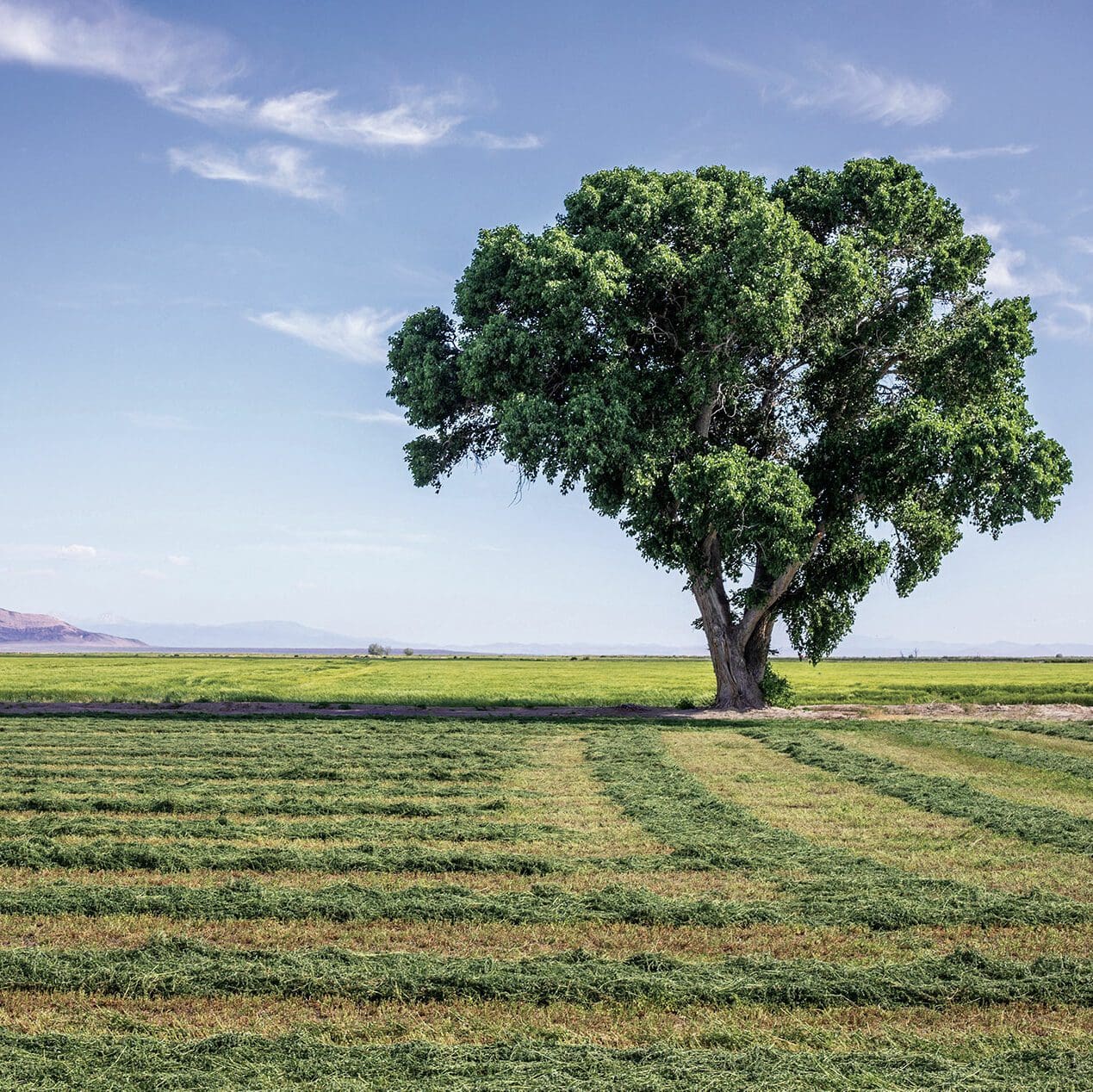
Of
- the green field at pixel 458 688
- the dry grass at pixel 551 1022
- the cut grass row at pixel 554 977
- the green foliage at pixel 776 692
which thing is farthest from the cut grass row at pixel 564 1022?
the green field at pixel 458 688

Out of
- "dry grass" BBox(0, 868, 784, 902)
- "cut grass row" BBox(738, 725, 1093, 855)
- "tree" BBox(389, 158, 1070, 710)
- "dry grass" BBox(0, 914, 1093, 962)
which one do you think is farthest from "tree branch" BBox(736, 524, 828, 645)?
"dry grass" BBox(0, 914, 1093, 962)

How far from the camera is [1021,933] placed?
7766 mm

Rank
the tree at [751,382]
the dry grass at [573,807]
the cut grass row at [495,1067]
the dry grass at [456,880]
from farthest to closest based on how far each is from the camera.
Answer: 1. the tree at [751,382]
2. the dry grass at [573,807]
3. the dry grass at [456,880]
4. the cut grass row at [495,1067]

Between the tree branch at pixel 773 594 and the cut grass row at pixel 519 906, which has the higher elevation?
the tree branch at pixel 773 594

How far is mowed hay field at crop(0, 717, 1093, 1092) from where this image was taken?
215 inches

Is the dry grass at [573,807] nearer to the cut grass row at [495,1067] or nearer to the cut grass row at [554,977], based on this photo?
the cut grass row at [554,977]

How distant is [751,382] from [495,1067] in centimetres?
2650

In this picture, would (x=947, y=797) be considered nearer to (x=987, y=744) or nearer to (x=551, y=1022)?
(x=987, y=744)

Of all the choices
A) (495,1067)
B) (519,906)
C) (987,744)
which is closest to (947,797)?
(987,744)

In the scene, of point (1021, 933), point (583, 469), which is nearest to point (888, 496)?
point (583, 469)

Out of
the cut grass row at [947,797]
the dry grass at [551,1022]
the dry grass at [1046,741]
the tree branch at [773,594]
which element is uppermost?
the tree branch at [773,594]

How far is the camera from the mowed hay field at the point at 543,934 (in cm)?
546

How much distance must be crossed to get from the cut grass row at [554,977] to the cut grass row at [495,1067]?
31.0 inches

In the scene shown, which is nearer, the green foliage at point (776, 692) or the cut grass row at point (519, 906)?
the cut grass row at point (519, 906)
